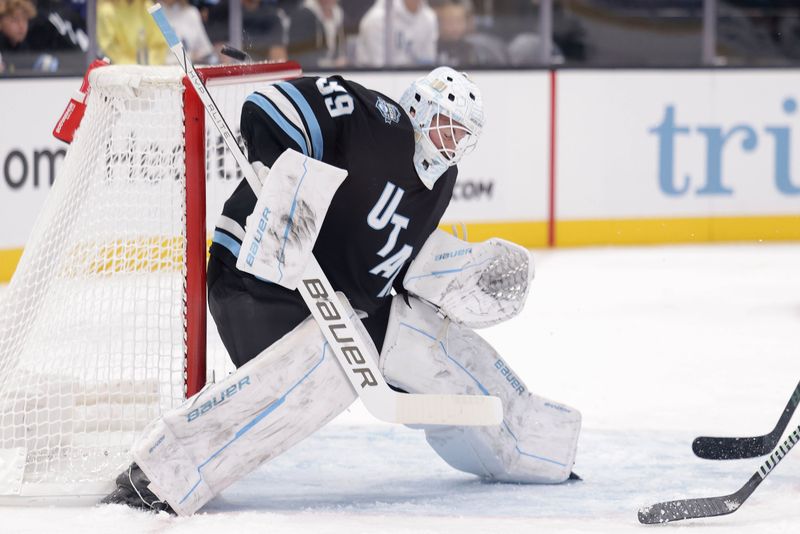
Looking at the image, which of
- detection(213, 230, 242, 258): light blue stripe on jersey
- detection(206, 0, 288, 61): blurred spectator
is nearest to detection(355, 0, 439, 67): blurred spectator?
detection(206, 0, 288, 61): blurred spectator

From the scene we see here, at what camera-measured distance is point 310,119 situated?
2.49 meters

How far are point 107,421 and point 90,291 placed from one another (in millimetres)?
262

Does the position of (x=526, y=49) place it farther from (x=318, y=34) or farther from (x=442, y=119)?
(x=442, y=119)

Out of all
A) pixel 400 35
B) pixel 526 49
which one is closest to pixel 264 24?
pixel 400 35

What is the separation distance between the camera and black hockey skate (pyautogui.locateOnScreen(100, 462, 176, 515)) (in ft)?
8.21

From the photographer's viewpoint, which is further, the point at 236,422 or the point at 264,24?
the point at 264,24

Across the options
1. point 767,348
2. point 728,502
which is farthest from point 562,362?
point 728,502

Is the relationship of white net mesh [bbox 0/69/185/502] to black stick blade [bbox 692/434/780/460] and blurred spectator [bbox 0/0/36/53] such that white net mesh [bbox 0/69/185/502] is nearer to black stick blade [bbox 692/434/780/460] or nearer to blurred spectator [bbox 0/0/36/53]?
black stick blade [bbox 692/434/780/460]

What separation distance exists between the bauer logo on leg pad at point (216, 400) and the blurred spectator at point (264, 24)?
3.81 meters

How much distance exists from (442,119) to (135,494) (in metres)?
0.88

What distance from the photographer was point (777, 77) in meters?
6.79

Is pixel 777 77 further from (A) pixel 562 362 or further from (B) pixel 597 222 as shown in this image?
(A) pixel 562 362

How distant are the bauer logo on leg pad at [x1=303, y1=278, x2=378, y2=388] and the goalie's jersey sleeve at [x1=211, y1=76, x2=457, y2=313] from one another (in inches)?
4.6

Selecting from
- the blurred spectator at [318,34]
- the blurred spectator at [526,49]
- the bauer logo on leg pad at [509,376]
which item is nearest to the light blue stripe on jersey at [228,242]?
the bauer logo on leg pad at [509,376]
